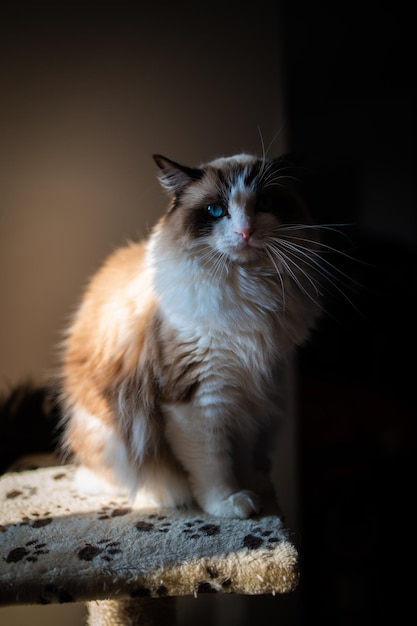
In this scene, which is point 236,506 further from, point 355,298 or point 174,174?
point 355,298

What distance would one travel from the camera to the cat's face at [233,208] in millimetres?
973

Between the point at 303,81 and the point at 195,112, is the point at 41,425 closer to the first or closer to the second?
the point at 195,112

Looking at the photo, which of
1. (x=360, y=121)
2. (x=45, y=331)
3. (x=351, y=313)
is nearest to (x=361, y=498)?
(x=351, y=313)

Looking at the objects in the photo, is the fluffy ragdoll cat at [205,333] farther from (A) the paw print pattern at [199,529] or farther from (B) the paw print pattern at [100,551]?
(B) the paw print pattern at [100,551]

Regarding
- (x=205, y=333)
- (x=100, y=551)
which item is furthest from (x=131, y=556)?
(x=205, y=333)

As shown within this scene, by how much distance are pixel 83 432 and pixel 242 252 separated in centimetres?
61

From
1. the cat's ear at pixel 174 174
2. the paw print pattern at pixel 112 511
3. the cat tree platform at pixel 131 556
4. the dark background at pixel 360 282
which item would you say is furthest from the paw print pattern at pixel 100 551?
the dark background at pixel 360 282

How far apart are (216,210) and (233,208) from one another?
47mm

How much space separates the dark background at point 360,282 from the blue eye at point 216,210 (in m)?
0.87

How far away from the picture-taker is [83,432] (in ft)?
3.99

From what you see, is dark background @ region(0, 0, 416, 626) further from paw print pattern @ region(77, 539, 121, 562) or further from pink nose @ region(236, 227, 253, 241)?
paw print pattern @ region(77, 539, 121, 562)

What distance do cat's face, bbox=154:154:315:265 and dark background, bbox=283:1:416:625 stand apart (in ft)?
2.51

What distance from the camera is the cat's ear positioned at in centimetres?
102

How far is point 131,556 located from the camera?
0.88 metres
